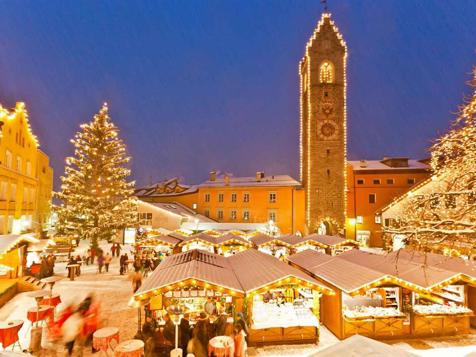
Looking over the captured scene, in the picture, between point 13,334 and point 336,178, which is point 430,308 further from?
point 336,178

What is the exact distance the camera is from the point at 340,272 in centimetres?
1303

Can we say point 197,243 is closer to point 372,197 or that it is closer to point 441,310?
point 441,310

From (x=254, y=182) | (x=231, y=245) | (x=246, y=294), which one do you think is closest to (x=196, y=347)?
(x=246, y=294)

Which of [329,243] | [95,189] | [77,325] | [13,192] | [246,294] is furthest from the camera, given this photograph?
[95,189]

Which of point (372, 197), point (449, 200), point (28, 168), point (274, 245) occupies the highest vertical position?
point (28, 168)

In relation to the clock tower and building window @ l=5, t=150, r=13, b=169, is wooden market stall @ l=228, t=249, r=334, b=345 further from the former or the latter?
the clock tower

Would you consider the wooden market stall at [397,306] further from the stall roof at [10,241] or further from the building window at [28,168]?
the building window at [28,168]

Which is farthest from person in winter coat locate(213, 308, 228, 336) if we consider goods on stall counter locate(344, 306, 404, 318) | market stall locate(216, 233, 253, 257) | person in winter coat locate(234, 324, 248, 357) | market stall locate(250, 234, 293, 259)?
market stall locate(250, 234, 293, 259)

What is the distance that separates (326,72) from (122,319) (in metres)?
37.1

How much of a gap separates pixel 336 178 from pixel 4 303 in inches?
1343

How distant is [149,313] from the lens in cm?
1085

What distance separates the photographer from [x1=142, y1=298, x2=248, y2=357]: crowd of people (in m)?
8.95

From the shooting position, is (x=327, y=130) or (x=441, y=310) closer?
(x=441, y=310)

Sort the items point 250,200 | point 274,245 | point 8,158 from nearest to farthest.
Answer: point 8,158 → point 274,245 → point 250,200
